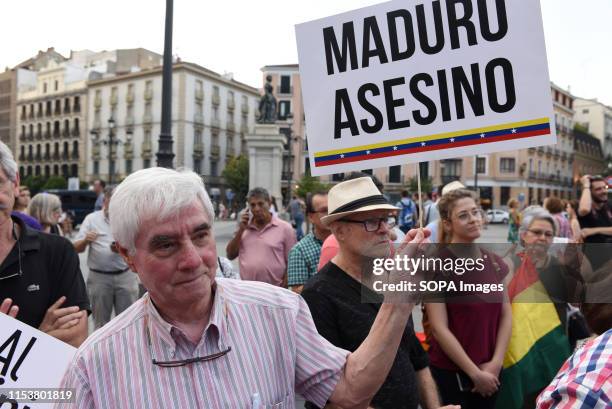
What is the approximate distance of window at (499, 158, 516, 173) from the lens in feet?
187

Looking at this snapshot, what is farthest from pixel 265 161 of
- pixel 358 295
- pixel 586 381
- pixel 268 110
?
pixel 586 381

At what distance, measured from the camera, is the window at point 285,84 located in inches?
2350

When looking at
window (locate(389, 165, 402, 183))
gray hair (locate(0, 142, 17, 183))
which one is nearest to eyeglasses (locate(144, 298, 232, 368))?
gray hair (locate(0, 142, 17, 183))

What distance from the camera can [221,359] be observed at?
59.0 inches

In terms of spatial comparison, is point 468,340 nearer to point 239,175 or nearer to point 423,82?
point 423,82

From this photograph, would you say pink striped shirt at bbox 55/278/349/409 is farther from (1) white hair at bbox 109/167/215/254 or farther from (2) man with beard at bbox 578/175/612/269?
(2) man with beard at bbox 578/175/612/269

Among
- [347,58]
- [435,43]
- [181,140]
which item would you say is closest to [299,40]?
[347,58]

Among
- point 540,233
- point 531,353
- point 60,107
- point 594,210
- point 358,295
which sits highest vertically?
point 60,107

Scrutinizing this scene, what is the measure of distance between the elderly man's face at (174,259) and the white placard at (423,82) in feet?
2.78

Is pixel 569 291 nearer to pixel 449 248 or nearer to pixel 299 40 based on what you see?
pixel 449 248

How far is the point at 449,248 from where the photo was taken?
1.84 m

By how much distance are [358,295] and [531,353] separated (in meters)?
1.12

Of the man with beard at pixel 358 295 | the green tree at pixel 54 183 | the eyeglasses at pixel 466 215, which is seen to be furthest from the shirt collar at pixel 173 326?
the green tree at pixel 54 183

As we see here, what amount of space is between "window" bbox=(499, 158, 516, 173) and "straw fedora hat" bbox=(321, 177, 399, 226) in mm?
57863
